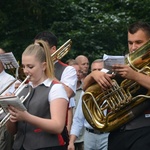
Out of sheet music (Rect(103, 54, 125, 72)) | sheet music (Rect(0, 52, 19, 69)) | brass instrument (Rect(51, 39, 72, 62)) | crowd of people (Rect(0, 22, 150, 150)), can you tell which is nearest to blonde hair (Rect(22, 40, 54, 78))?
crowd of people (Rect(0, 22, 150, 150))

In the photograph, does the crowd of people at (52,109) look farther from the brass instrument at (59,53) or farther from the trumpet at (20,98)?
the brass instrument at (59,53)

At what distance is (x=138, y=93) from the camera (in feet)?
14.4

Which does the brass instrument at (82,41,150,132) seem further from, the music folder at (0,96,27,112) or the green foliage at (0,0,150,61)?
the green foliage at (0,0,150,61)

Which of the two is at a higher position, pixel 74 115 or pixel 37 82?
pixel 37 82

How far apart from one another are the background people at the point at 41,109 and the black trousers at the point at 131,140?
0.47 meters

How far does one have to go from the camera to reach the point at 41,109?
436 centimetres

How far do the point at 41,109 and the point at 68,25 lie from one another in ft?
27.5

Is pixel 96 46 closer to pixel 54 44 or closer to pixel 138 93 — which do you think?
pixel 54 44

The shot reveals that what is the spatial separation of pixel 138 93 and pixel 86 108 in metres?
0.54

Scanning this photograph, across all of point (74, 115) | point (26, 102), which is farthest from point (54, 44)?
point (26, 102)

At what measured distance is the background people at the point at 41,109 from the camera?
4.27 meters

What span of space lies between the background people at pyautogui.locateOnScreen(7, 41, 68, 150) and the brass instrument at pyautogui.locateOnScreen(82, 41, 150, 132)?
351 mm

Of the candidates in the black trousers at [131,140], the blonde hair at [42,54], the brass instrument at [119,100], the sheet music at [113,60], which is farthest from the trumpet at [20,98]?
the black trousers at [131,140]

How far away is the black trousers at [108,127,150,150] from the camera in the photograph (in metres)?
4.32
